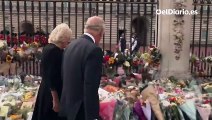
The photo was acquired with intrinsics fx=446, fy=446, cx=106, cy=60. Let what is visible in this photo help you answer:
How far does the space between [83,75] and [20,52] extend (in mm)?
3777

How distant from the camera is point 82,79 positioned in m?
4.55

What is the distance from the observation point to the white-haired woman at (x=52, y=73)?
5141mm

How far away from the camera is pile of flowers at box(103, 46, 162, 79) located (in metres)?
7.76

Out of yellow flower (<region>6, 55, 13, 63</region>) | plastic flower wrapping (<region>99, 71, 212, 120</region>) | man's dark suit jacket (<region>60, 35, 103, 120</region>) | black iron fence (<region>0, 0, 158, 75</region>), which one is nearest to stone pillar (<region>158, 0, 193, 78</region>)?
black iron fence (<region>0, 0, 158, 75</region>)

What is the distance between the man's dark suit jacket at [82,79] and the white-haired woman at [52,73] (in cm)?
31

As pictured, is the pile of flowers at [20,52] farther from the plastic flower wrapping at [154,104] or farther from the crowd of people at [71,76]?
the crowd of people at [71,76]

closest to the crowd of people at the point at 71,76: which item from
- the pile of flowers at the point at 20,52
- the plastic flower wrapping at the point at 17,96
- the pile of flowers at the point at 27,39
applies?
the plastic flower wrapping at the point at 17,96

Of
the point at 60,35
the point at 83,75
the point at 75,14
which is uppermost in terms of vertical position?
the point at 75,14

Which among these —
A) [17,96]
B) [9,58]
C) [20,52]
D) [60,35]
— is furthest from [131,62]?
[60,35]

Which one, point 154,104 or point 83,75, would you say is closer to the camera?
point 83,75

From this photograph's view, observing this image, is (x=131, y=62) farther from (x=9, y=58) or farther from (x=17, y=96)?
(x=17, y=96)

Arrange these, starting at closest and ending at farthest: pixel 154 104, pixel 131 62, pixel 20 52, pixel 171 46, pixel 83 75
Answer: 1. pixel 83 75
2. pixel 154 104
3. pixel 171 46
4. pixel 131 62
5. pixel 20 52

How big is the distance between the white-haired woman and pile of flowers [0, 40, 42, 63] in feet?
9.08

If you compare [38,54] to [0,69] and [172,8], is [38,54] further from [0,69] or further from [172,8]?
[172,8]
